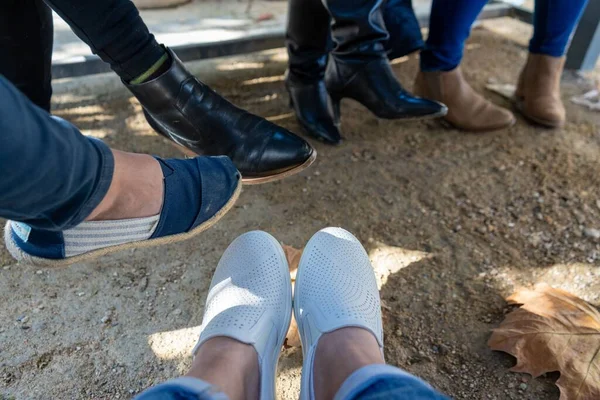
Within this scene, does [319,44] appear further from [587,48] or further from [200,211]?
[587,48]

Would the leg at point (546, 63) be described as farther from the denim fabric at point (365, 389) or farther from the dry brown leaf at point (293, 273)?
the denim fabric at point (365, 389)

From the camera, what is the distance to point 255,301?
952 millimetres

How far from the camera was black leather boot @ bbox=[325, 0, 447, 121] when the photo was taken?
4.80 ft

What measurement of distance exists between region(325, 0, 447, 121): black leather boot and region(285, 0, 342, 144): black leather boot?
0.21 ft

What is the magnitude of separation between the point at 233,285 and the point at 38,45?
0.76 m

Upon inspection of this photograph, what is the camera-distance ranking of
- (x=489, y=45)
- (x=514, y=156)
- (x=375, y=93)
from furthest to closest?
1. (x=489, y=45)
2. (x=514, y=156)
3. (x=375, y=93)

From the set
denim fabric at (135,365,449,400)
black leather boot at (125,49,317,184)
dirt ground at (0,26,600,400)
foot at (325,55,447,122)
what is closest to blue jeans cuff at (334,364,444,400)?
denim fabric at (135,365,449,400)

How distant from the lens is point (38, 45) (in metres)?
1.14

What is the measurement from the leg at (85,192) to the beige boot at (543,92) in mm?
1360

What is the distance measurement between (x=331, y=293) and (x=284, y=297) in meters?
0.11

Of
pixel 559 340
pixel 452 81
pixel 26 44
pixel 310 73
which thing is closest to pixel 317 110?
pixel 310 73

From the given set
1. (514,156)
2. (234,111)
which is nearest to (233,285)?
(234,111)

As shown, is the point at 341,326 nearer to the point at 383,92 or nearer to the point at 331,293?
the point at 331,293

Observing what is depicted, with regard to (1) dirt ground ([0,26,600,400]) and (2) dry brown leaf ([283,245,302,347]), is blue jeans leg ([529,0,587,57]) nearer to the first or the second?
(1) dirt ground ([0,26,600,400])
